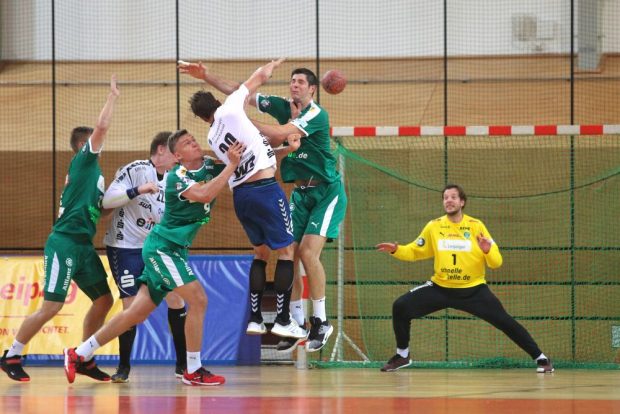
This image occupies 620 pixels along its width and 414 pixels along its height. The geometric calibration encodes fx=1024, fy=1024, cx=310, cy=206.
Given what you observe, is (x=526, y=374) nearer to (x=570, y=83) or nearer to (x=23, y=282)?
(x=23, y=282)

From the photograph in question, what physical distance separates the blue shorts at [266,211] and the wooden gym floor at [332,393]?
130 centimetres

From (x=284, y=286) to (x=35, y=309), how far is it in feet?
15.6

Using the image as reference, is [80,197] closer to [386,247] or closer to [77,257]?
[77,257]

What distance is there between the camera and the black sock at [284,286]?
8.77m

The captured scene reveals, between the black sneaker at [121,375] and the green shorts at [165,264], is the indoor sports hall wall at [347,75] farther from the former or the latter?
the green shorts at [165,264]

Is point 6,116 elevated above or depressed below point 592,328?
above

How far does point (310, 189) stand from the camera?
9281 mm

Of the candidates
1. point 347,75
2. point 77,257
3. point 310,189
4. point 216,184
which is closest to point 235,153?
point 216,184

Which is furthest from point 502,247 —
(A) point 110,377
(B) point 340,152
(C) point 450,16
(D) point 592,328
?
(C) point 450,16

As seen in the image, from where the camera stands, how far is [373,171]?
48.0ft

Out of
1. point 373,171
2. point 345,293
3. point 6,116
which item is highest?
point 6,116

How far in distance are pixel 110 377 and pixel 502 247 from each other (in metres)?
5.91

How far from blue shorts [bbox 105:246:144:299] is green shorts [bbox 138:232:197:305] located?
2.94ft

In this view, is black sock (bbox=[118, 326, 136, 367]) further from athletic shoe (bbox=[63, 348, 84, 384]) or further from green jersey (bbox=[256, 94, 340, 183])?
green jersey (bbox=[256, 94, 340, 183])
